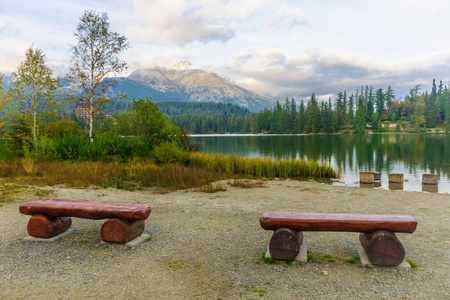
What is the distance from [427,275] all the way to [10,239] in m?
6.78

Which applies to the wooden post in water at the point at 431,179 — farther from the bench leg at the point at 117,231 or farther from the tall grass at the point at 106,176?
the bench leg at the point at 117,231

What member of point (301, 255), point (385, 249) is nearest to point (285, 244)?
point (301, 255)

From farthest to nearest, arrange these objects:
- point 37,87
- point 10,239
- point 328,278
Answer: point 37,87 → point 10,239 → point 328,278

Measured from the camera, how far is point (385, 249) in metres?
3.99

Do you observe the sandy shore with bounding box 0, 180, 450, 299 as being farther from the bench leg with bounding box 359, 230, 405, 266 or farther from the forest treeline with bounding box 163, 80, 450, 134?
the forest treeline with bounding box 163, 80, 450, 134

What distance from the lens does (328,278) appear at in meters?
3.72

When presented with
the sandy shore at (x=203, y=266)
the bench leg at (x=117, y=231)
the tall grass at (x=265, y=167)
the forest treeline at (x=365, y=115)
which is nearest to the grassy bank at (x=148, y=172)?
the tall grass at (x=265, y=167)

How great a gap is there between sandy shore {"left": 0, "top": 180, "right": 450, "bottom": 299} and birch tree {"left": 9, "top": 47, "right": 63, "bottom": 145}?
529 inches

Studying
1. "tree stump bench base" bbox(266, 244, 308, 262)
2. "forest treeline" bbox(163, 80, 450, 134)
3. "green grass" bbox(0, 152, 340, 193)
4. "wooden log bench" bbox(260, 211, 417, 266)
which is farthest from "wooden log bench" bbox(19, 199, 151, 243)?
"forest treeline" bbox(163, 80, 450, 134)

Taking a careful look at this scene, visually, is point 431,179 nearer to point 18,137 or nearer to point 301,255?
point 301,255

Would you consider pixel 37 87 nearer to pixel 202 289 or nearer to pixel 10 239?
pixel 10 239

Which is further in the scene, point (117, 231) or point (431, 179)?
point (431, 179)

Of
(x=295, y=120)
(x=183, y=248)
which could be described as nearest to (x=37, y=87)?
(x=183, y=248)

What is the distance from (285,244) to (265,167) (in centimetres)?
1226
